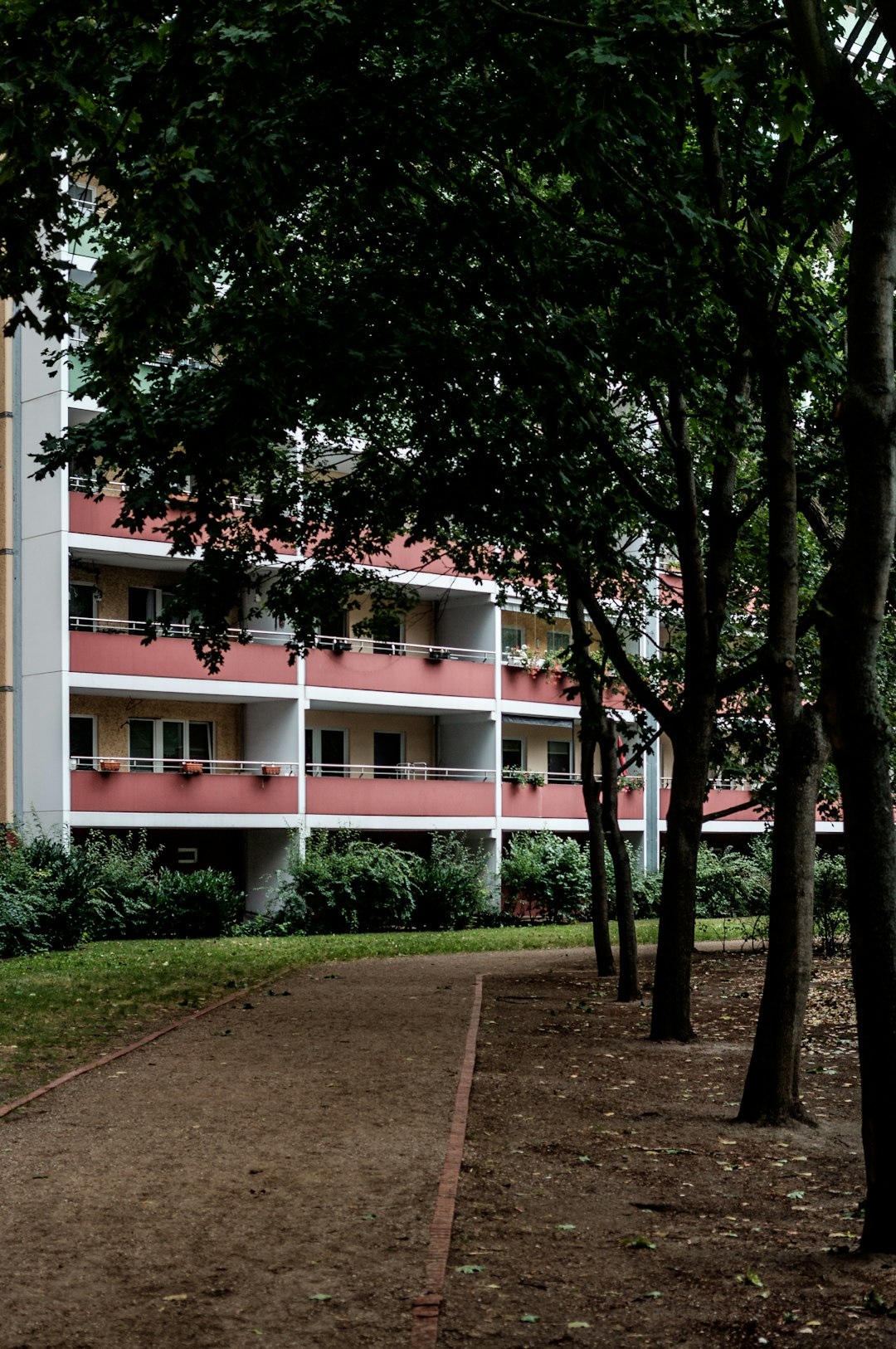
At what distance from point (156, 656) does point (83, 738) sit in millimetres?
2356

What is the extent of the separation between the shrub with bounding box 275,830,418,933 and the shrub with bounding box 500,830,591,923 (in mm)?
3924

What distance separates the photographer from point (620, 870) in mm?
16422

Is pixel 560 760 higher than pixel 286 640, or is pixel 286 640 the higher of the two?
pixel 286 640

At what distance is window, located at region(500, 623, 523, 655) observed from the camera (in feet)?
128

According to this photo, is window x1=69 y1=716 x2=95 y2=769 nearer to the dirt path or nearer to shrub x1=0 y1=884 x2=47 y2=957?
shrub x1=0 y1=884 x2=47 y2=957

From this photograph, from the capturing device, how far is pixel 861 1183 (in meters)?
7.26

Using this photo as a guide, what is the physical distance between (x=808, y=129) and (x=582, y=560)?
521cm

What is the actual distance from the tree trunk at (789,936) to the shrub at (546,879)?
2458cm

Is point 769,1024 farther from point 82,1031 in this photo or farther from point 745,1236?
point 82,1031

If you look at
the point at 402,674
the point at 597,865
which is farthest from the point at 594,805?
the point at 402,674

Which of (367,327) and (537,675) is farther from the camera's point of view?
(537,675)

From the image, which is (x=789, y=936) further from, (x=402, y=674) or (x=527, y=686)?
(x=527, y=686)

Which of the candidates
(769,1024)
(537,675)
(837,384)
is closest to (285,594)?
(837,384)

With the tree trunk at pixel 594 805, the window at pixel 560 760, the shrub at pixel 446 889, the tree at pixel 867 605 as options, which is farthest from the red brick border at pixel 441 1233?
the window at pixel 560 760
